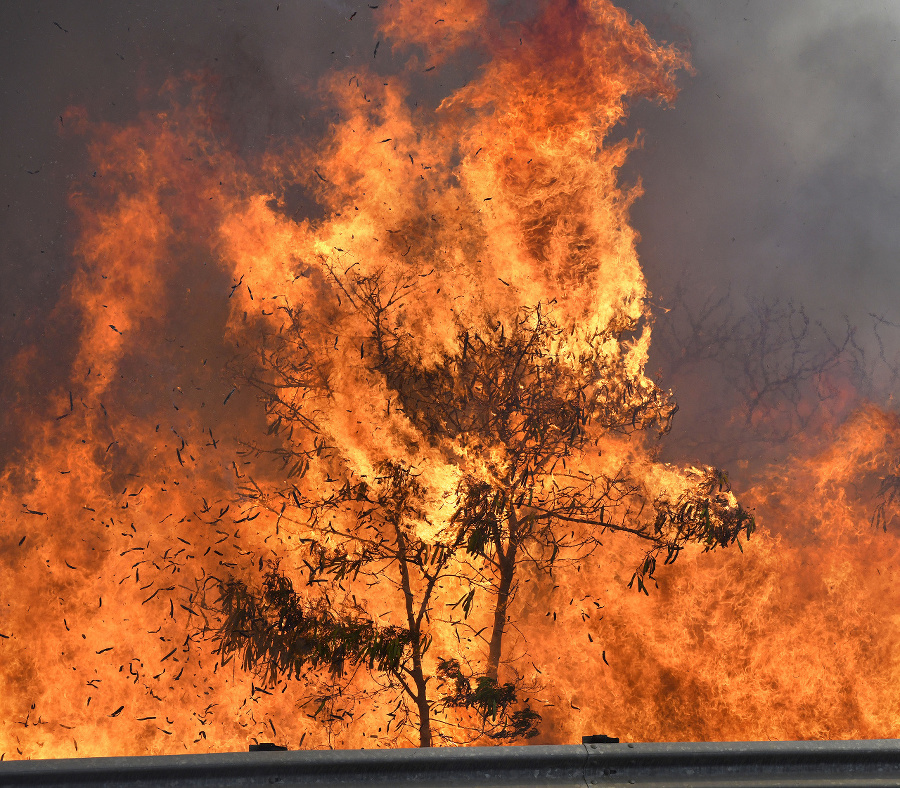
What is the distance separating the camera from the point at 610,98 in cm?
210

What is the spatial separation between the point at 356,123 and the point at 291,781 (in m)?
1.78

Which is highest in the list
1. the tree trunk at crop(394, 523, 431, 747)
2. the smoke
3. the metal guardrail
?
the smoke

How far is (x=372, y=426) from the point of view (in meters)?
2.04

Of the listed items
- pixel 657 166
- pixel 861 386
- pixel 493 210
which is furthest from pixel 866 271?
pixel 493 210

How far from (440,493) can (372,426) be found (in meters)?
0.29

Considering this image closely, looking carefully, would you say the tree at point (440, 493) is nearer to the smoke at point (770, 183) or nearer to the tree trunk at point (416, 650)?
the tree trunk at point (416, 650)

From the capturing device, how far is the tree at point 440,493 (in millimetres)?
2020

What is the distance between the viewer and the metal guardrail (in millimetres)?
1319

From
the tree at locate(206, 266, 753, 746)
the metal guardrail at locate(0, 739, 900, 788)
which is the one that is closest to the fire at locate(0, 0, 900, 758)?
the tree at locate(206, 266, 753, 746)

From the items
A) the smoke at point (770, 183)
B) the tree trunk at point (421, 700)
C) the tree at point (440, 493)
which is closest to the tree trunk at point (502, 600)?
the tree at point (440, 493)

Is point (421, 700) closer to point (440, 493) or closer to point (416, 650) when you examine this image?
point (416, 650)

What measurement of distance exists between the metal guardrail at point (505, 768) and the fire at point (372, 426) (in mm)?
676

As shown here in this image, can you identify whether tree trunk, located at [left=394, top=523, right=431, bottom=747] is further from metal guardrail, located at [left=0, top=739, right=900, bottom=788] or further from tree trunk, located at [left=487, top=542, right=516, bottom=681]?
metal guardrail, located at [left=0, top=739, right=900, bottom=788]

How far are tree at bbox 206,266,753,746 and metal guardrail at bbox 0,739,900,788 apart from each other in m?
0.67
